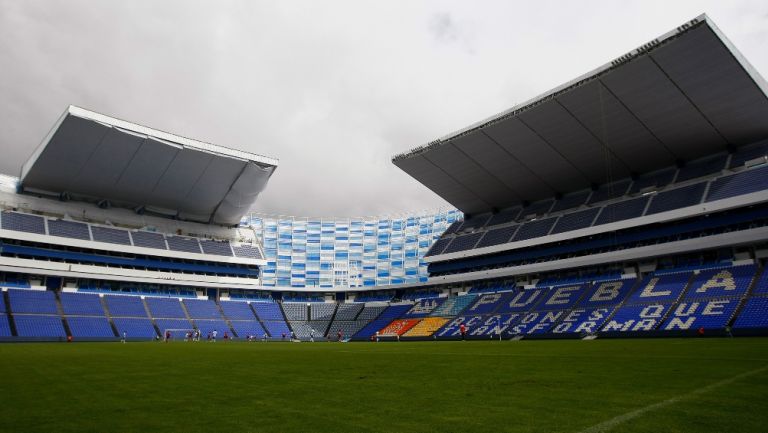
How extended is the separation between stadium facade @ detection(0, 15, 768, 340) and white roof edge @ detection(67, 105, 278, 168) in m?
0.20

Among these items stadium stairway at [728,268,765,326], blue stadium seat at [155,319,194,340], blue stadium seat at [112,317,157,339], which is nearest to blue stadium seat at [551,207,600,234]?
stadium stairway at [728,268,765,326]

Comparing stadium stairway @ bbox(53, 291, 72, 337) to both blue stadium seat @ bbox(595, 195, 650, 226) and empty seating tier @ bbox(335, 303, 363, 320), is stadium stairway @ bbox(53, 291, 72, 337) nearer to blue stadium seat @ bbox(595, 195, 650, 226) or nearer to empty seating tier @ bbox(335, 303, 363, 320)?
empty seating tier @ bbox(335, 303, 363, 320)

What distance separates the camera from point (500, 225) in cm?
5400

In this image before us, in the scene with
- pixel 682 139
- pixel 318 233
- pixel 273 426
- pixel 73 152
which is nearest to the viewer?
pixel 273 426

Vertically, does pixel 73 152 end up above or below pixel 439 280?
above

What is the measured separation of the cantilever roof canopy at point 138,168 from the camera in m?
42.2

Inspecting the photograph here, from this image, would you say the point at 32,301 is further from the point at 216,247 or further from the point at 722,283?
the point at 722,283

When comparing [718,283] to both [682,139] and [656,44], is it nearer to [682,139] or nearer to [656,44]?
[682,139]

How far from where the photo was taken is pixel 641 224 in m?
39.1

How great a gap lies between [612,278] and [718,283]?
8887 millimetres

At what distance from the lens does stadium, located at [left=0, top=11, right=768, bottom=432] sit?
6.11 metres

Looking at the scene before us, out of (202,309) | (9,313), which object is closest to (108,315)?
(9,313)

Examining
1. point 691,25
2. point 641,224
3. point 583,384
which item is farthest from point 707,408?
point 641,224

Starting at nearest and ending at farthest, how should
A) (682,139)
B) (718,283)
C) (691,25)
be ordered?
(691,25) → (718,283) → (682,139)
